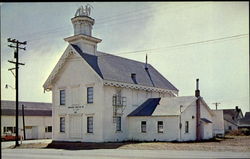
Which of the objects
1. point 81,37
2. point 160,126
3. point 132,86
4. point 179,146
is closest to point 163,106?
point 160,126

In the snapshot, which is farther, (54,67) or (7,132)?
(7,132)

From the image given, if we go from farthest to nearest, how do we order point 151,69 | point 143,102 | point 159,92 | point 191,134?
point 151,69, point 159,92, point 143,102, point 191,134

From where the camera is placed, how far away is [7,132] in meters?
46.0

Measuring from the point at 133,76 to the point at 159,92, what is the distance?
518 centimetres

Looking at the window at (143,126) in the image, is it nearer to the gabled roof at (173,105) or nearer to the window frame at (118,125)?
the gabled roof at (173,105)

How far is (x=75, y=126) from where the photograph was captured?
34.3 m

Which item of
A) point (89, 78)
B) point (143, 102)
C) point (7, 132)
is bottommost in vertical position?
point (7, 132)

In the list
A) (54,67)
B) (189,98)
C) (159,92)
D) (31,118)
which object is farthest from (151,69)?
(31,118)

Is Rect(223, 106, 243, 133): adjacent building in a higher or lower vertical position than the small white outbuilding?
lower

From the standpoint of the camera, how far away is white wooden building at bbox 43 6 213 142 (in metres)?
32.7

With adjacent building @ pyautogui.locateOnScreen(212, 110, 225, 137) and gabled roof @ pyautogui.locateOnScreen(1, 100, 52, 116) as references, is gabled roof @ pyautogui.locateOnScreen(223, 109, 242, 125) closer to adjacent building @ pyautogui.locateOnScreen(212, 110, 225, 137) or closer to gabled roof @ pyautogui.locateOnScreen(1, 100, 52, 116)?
adjacent building @ pyautogui.locateOnScreen(212, 110, 225, 137)

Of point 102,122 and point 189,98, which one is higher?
point 189,98

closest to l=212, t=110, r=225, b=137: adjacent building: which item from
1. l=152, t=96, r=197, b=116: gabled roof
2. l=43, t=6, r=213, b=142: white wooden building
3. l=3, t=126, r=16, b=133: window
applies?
l=43, t=6, r=213, b=142: white wooden building

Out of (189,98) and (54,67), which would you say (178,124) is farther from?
(54,67)
